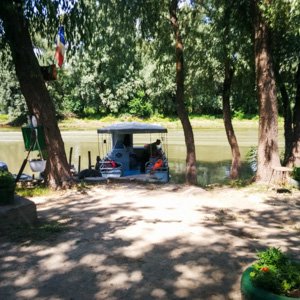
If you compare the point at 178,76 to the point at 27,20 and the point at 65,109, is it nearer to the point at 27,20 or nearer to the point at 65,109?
the point at 27,20

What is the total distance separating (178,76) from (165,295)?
33.7ft

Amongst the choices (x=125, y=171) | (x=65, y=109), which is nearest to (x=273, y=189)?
(x=125, y=171)

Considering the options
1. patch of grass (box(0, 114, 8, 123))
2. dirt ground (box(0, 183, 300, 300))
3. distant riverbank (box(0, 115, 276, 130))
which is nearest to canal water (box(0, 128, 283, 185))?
distant riverbank (box(0, 115, 276, 130))

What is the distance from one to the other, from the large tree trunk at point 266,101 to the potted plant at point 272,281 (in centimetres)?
707

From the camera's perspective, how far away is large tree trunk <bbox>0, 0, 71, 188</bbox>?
29.0ft

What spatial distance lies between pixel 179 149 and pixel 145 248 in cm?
2505

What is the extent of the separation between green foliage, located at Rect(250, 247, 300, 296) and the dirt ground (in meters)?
0.70

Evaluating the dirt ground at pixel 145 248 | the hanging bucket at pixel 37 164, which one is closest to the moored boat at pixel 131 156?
the hanging bucket at pixel 37 164

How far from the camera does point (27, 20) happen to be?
9266 millimetres

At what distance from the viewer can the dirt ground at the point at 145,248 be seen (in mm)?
3889

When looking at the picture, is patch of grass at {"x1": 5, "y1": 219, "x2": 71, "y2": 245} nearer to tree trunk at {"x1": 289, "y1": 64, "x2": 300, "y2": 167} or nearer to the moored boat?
tree trunk at {"x1": 289, "y1": 64, "x2": 300, "y2": 167}

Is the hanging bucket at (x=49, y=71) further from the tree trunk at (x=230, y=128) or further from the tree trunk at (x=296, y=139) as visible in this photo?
→ the tree trunk at (x=230, y=128)

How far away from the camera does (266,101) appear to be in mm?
9781

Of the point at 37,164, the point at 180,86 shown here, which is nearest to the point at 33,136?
the point at 37,164
